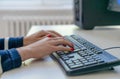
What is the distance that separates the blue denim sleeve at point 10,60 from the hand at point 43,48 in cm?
3

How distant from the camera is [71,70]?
0.76 meters

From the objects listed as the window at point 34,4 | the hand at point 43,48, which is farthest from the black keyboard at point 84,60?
the window at point 34,4

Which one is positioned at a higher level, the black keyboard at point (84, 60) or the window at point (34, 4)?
the black keyboard at point (84, 60)

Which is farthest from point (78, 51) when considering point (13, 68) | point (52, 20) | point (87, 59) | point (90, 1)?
point (52, 20)

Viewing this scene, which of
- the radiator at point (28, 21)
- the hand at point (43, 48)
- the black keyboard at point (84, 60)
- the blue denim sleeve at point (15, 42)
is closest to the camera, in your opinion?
the black keyboard at point (84, 60)

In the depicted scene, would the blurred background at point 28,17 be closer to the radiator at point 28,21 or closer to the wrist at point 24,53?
the radiator at point 28,21

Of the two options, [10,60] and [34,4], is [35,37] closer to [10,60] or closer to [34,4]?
[10,60]

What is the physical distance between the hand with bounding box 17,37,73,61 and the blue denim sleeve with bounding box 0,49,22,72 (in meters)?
0.03

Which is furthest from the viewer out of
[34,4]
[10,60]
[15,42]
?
[34,4]

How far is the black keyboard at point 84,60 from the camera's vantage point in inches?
30.3

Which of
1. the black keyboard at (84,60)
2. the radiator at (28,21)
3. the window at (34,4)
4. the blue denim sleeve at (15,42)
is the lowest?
the radiator at (28,21)

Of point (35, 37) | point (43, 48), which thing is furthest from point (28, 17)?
point (43, 48)

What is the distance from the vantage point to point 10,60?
0.82 metres

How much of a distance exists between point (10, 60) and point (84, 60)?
0.79 ft
